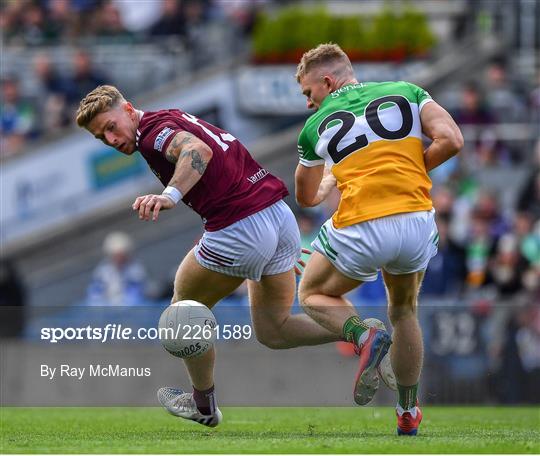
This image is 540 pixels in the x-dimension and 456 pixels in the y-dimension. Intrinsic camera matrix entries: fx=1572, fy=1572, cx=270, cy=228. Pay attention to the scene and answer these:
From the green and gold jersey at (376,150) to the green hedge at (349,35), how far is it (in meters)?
12.7

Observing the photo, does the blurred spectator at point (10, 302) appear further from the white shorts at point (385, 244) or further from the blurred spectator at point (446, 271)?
the white shorts at point (385, 244)

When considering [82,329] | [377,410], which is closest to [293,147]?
[377,410]

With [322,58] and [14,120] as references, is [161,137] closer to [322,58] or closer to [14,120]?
[322,58]

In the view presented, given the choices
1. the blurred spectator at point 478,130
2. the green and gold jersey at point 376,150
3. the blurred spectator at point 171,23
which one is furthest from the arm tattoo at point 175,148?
the blurred spectator at point 171,23

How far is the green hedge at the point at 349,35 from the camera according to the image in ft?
74.1

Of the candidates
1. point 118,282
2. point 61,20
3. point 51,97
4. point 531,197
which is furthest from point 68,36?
point 531,197

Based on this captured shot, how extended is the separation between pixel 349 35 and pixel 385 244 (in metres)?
13.5

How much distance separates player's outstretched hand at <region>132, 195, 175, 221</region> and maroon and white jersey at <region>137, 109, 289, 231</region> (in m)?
0.66

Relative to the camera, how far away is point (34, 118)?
23.0 meters

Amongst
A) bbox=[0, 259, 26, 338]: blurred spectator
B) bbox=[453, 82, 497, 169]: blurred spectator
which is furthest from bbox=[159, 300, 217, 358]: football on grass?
bbox=[453, 82, 497, 169]: blurred spectator

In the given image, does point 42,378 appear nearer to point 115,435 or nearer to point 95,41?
point 115,435

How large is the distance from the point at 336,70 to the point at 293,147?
11681 mm

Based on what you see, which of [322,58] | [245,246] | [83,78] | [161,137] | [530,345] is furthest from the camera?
[83,78]

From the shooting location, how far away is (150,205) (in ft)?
30.6
